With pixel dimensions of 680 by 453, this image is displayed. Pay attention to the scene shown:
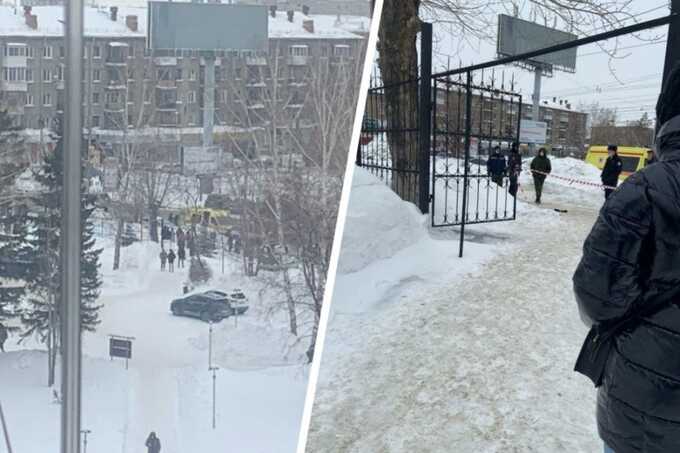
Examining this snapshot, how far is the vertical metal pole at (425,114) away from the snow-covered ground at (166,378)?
2.01 m

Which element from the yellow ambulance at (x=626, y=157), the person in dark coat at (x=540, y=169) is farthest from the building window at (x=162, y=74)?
the person in dark coat at (x=540, y=169)

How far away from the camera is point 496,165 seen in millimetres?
4027

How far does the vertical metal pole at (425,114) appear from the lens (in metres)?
2.90

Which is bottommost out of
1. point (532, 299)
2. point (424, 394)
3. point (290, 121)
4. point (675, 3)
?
point (424, 394)

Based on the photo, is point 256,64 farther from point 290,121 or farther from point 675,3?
point 675,3

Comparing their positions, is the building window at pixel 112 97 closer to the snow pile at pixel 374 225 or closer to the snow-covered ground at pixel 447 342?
the snow-covered ground at pixel 447 342

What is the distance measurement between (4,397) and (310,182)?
0.87 metres

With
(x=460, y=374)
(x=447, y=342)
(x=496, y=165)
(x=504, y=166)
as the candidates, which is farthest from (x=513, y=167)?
(x=460, y=374)

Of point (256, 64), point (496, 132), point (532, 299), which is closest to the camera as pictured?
point (256, 64)

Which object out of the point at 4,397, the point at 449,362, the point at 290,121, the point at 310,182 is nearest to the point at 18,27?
the point at 290,121

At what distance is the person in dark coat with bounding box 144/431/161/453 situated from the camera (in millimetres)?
1274

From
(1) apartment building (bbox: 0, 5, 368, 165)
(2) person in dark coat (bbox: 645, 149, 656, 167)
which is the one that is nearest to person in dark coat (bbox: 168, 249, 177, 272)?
(1) apartment building (bbox: 0, 5, 368, 165)

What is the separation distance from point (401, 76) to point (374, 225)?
0.96 meters

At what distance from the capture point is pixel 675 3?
1.26 meters
